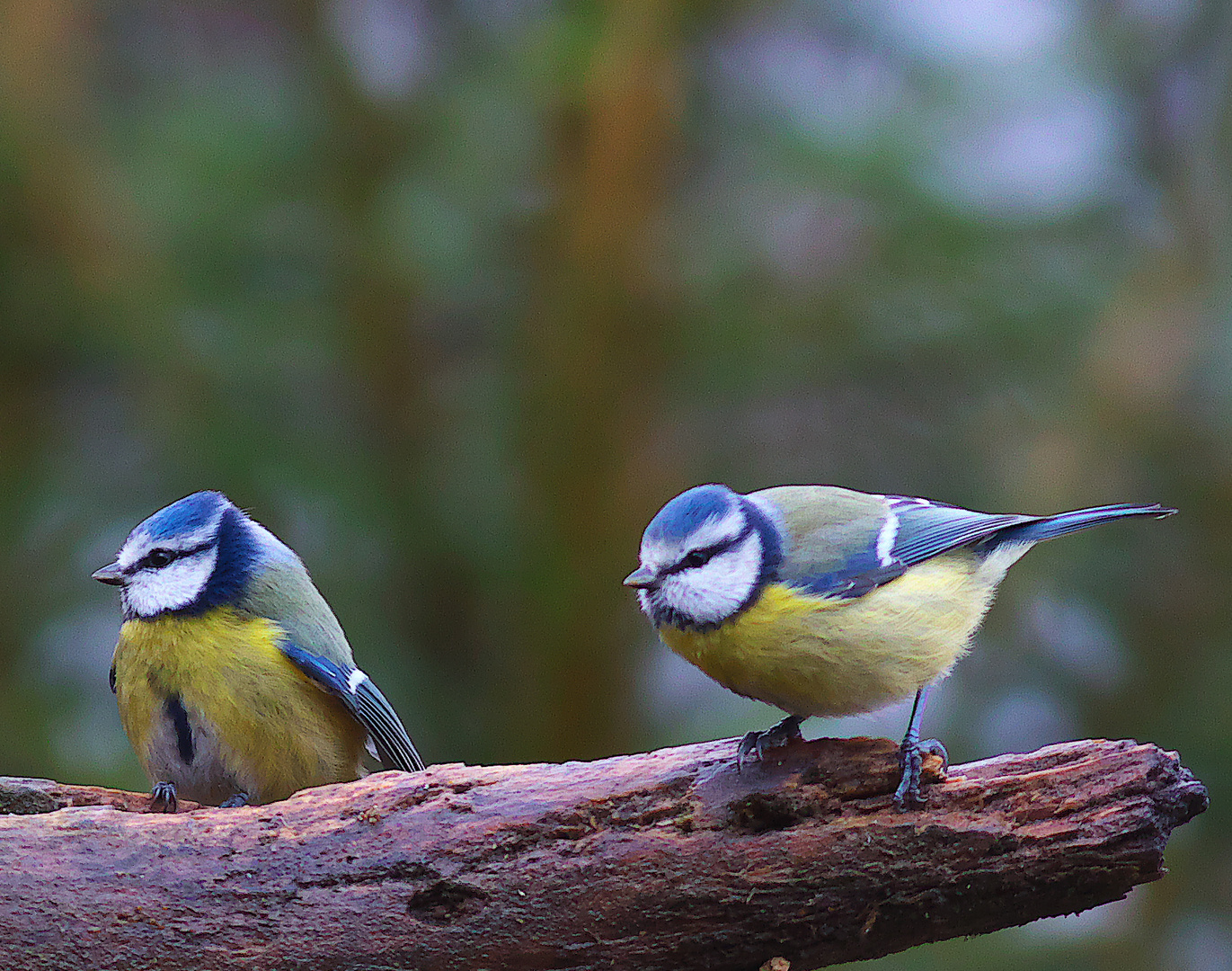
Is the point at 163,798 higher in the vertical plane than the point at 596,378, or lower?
lower

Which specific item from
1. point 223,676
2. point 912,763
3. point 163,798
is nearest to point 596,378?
point 223,676

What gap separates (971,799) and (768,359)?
2.07m

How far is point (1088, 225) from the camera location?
3.73 m

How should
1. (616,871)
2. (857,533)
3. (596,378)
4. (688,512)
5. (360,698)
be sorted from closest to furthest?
(616,871) < (688,512) < (857,533) < (360,698) < (596,378)

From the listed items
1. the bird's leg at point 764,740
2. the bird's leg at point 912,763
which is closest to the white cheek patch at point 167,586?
the bird's leg at point 764,740

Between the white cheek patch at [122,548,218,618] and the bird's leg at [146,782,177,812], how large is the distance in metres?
0.28

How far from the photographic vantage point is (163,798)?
1960mm

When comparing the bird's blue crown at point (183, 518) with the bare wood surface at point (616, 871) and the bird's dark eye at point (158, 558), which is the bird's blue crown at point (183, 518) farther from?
the bare wood surface at point (616, 871)

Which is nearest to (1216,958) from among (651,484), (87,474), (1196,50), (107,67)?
(651,484)

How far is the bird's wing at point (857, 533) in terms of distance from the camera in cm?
178

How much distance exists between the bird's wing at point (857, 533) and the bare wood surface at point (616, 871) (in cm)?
26

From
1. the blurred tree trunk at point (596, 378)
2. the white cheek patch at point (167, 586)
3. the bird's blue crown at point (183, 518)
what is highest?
the blurred tree trunk at point (596, 378)

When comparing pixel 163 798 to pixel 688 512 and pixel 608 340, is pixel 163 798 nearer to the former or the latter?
pixel 688 512

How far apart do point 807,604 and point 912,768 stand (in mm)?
265
